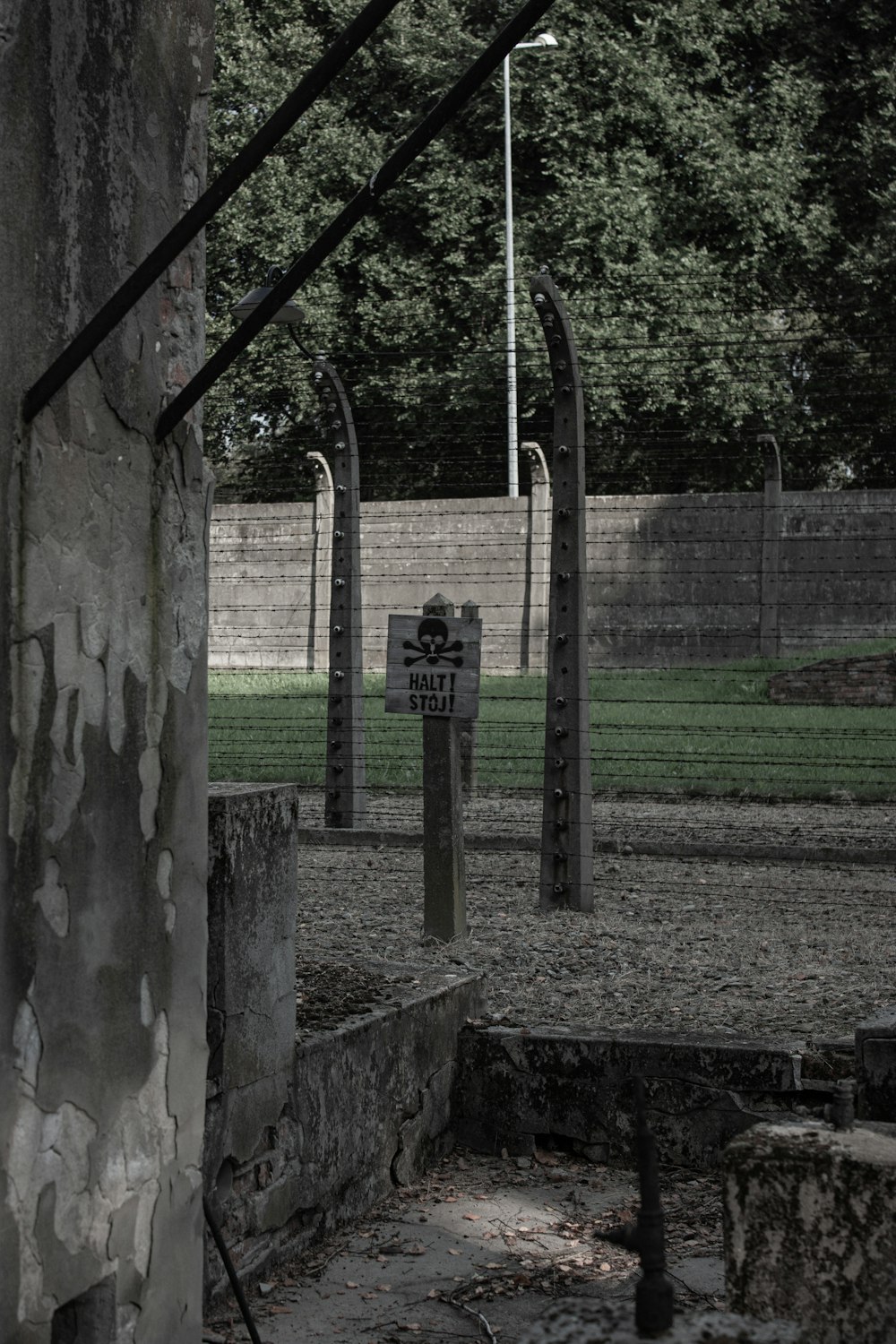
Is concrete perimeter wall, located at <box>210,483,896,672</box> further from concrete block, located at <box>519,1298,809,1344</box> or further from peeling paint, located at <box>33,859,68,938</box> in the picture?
concrete block, located at <box>519,1298,809,1344</box>

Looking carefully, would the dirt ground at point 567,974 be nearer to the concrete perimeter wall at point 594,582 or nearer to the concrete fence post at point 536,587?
the concrete fence post at point 536,587

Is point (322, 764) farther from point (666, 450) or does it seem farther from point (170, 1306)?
point (666, 450)

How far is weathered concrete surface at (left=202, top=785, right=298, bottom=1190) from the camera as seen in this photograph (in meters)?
3.57

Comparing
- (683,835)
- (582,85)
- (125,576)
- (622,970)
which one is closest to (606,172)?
(582,85)

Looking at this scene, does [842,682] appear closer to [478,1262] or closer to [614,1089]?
[614,1089]

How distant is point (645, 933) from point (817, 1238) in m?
4.57

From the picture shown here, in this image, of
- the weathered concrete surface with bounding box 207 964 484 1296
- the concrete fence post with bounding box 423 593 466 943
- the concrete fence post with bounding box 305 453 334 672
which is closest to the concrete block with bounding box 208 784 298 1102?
the weathered concrete surface with bounding box 207 964 484 1296

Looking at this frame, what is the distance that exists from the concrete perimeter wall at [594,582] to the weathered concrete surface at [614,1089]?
13331 mm

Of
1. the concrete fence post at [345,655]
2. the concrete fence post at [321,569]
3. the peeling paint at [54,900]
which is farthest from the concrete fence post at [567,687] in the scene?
the concrete fence post at [321,569]

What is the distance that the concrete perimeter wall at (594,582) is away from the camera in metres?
18.6

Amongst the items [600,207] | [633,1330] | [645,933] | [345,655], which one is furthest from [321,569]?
[633,1330]

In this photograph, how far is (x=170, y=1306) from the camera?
282 cm

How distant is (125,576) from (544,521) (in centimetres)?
1643

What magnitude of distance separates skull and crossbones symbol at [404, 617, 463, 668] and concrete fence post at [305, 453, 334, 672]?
9.57 m
